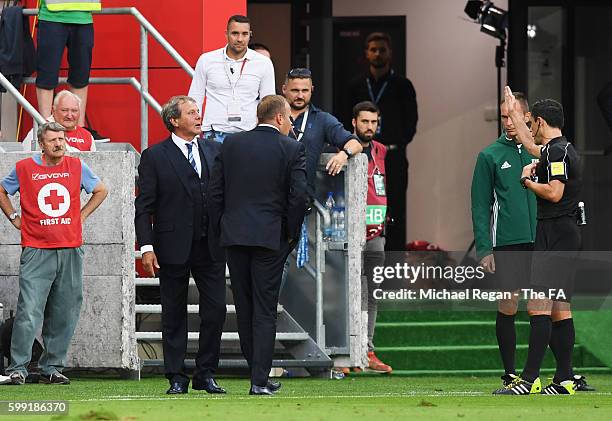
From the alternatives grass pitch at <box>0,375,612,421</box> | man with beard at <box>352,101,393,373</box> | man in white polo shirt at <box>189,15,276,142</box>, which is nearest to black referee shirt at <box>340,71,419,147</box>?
man with beard at <box>352,101,393,373</box>

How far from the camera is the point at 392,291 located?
14188mm

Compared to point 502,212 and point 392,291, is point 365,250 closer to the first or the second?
point 392,291

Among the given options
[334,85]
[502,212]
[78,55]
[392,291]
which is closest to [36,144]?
[78,55]

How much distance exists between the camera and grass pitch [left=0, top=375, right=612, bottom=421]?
29.6 ft

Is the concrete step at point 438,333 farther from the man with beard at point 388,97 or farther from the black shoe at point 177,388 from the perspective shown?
the black shoe at point 177,388

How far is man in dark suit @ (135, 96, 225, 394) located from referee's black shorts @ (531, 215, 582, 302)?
6.68 feet

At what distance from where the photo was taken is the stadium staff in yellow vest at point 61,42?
14.1 meters

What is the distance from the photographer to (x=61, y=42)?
14188mm

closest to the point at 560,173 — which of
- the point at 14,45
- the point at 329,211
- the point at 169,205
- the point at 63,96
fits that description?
the point at 169,205

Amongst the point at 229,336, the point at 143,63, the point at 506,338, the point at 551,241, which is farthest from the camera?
the point at 143,63

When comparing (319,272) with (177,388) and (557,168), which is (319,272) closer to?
(177,388)

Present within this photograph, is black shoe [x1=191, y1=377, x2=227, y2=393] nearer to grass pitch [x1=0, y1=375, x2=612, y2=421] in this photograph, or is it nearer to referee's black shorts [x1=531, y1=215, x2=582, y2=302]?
grass pitch [x1=0, y1=375, x2=612, y2=421]

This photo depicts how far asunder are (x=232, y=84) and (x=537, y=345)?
152 inches

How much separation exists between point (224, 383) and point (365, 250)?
181cm
